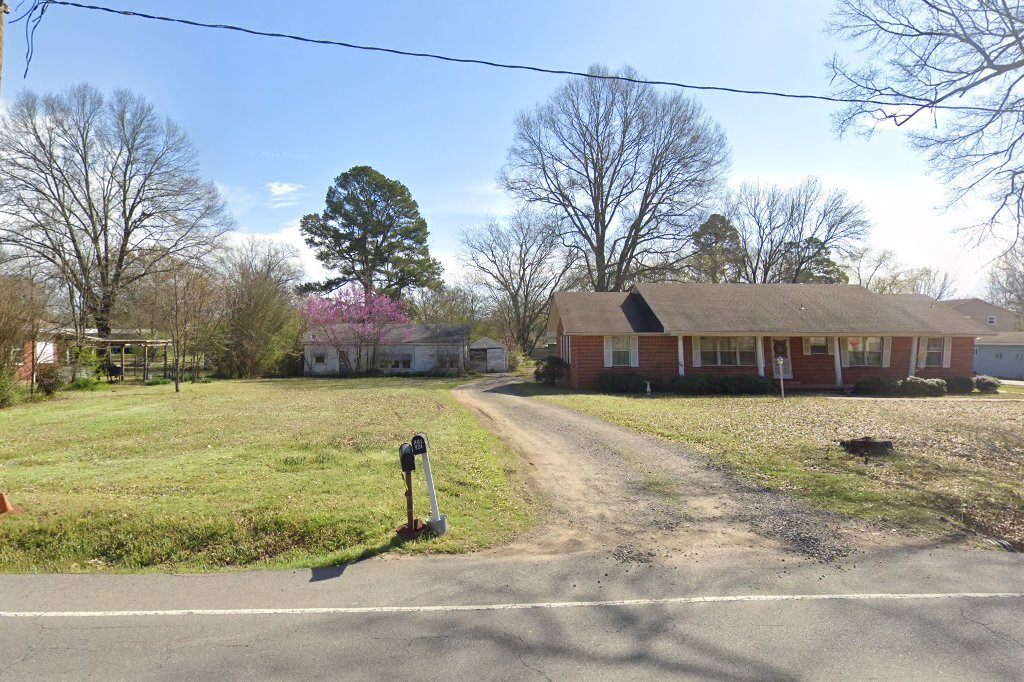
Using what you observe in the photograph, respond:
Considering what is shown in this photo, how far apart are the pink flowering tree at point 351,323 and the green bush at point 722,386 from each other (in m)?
22.3

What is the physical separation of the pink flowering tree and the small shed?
21.0 feet

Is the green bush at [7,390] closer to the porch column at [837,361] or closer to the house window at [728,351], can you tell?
the house window at [728,351]

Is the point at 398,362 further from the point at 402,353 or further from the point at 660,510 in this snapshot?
the point at 660,510

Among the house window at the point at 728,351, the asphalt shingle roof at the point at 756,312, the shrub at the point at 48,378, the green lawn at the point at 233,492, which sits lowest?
the green lawn at the point at 233,492

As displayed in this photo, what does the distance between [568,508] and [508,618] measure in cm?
282

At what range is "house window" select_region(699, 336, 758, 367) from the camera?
24.9 meters

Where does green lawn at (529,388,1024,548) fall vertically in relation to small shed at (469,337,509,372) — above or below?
below

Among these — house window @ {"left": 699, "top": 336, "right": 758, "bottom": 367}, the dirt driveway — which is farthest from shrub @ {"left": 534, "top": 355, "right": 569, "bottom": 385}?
the dirt driveway

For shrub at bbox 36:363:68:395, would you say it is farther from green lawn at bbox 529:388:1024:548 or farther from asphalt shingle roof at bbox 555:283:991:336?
asphalt shingle roof at bbox 555:283:991:336

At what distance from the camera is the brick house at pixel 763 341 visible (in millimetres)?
24406

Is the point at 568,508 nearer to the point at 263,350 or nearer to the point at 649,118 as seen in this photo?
the point at 263,350

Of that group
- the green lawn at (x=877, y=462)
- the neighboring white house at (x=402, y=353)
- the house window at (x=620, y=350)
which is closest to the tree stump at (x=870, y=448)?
the green lawn at (x=877, y=462)

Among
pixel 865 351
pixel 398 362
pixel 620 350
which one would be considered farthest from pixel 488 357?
pixel 865 351

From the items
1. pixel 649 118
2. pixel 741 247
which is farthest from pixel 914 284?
pixel 649 118
